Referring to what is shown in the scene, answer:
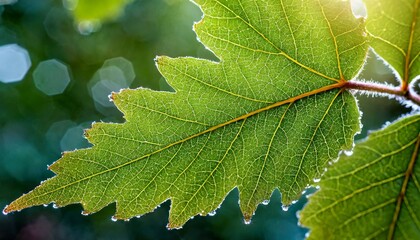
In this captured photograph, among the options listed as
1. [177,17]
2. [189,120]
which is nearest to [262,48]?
[189,120]

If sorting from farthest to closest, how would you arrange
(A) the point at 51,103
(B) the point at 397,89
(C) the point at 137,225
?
(A) the point at 51,103 < (C) the point at 137,225 < (B) the point at 397,89

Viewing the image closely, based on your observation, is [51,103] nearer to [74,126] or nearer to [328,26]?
[74,126]

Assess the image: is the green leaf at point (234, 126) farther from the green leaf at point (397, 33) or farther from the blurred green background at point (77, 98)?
the blurred green background at point (77, 98)

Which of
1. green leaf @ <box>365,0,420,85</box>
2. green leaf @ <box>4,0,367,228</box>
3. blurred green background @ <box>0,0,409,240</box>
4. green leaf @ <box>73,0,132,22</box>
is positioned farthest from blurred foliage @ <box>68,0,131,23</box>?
blurred green background @ <box>0,0,409,240</box>

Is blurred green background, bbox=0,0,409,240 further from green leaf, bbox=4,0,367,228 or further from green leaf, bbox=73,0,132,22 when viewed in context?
green leaf, bbox=4,0,367,228

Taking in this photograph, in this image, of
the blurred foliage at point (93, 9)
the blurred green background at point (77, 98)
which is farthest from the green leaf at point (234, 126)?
the blurred green background at point (77, 98)
